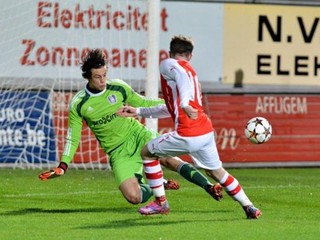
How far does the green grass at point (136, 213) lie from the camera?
10.7m

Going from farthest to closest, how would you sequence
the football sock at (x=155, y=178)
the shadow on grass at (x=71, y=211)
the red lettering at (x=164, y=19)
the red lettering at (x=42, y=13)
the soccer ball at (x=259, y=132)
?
the red lettering at (x=164, y=19) < the red lettering at (x=42, y=13) < the soccer ball at (x=259, y=132) < the shadow on grass at (x=71, y=211) < the football sock at (x=155, y=178)

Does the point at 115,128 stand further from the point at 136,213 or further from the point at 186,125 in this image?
the point at 186,125

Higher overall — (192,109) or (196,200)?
(192,109)

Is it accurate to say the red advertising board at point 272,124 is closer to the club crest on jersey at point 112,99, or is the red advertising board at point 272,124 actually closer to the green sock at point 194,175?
the club crest on jersey at point 112,99

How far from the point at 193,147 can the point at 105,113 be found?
5.86 feet

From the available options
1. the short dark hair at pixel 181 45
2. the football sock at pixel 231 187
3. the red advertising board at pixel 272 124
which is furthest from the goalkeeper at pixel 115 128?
the red advertising board at pixel 272 124

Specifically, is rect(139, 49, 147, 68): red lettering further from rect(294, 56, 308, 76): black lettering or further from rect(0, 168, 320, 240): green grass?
rect(294, 56, 308, 76): black lettering

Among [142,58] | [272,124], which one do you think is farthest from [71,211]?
[272,124]

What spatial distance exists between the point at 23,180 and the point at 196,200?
368 cm

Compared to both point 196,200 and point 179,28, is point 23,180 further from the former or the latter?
point 179,28

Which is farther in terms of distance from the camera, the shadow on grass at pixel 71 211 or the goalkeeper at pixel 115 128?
the shadow on grass at pixel 71 211

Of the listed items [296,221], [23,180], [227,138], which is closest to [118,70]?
[227,138]

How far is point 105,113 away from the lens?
1296 cm

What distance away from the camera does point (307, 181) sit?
17.7 metres
